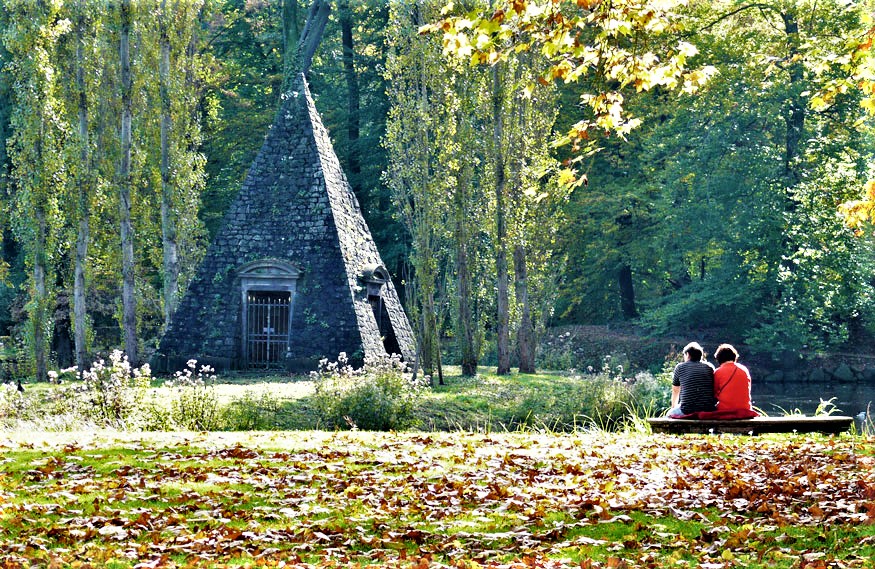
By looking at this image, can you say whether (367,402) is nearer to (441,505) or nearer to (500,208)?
(441,505)

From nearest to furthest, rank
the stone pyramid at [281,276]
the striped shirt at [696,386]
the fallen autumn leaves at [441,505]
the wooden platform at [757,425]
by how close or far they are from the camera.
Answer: the fallen autumn leaves at [441,505], the wooden platform at [757,425], the striped shirt at [696,386], the stone pyramid at [281,276]

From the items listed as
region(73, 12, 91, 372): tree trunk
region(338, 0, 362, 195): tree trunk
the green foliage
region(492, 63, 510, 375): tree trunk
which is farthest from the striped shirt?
region(338, 0, 362, 195): tree trunk

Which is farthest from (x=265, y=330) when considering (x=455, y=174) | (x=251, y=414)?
(x=251, y=414)

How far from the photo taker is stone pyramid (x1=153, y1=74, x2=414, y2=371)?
2164 cm

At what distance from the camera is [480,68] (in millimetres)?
23844

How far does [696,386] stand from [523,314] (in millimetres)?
15448

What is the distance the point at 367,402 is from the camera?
1487cm

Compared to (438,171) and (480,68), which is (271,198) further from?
(480,68)

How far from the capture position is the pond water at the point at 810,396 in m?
24.5

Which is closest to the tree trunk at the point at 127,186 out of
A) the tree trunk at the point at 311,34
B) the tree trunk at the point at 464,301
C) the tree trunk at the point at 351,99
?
the tree trunk at the point at 311,34

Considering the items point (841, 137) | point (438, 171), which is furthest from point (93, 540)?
point (841, 137)

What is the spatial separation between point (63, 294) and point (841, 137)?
24.6 m

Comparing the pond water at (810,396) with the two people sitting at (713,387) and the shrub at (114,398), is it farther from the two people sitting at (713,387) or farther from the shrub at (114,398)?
the shrub at (114,398)

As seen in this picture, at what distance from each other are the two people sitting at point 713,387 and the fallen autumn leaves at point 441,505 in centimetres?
130
